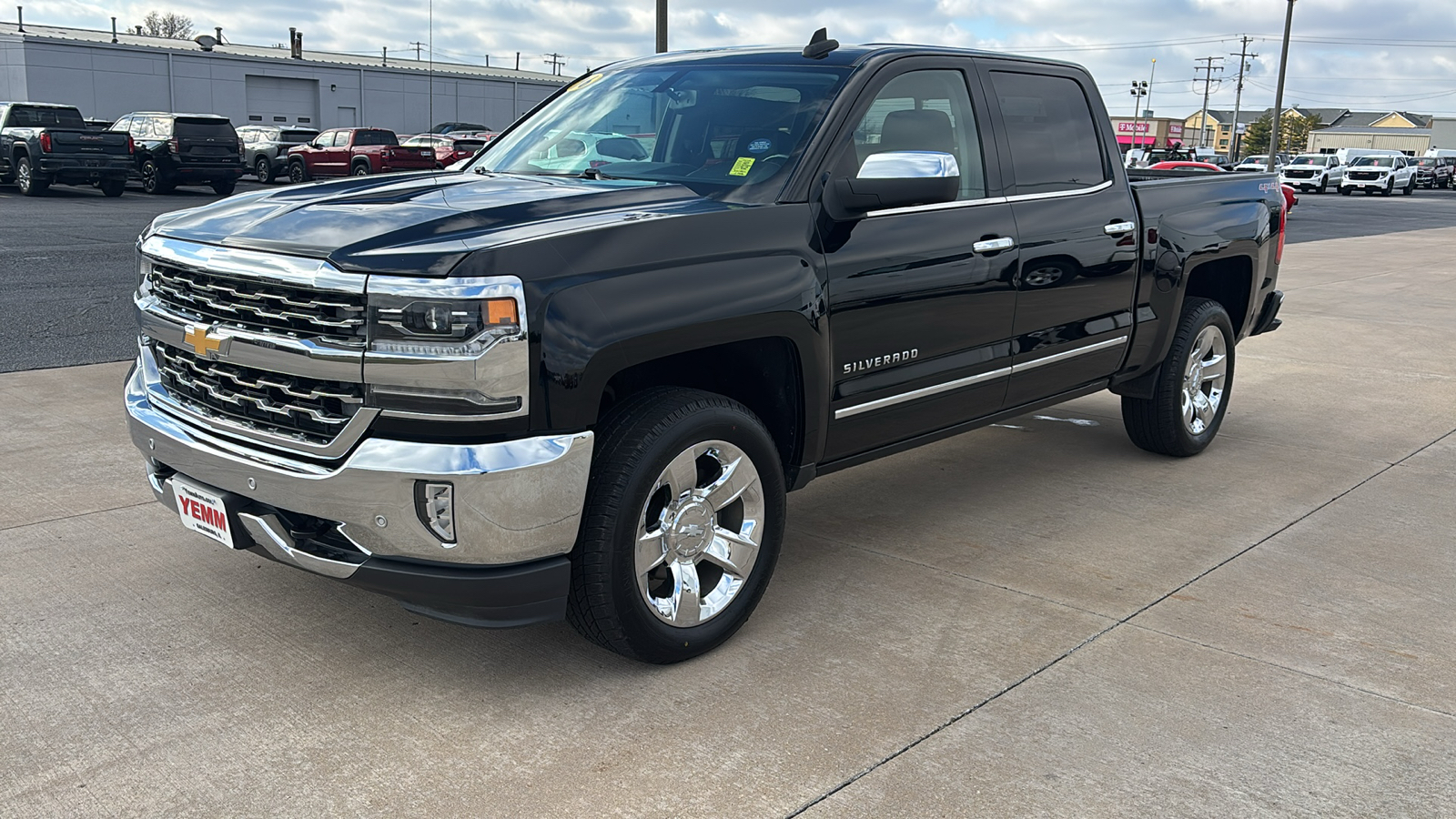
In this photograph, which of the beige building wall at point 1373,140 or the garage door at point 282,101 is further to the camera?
the beige building wall at point 1373,140

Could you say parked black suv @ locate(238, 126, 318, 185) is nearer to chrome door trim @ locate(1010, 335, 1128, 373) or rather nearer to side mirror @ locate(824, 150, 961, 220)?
chrome door trim @ locate(1010, 335, 1128, 373)

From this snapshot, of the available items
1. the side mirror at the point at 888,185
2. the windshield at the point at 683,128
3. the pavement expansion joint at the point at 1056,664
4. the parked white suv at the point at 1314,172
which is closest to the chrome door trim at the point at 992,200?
the side mirror at the point at 888,185

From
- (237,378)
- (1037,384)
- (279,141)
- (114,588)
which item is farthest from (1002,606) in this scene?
(279,141)

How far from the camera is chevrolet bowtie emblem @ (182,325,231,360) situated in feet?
11.3

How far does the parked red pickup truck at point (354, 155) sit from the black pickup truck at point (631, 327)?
25.0 meters

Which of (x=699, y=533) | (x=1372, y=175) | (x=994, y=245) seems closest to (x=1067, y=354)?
(x=994, y=245)

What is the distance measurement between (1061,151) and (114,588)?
13.2ft

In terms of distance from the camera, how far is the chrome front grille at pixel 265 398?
10.6ft

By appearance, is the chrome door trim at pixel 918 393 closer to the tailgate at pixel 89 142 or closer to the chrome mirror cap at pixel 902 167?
the chrome mirror cap at pixel 902 167

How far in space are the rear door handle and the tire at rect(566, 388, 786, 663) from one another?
1254 mm

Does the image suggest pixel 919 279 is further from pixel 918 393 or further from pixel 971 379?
pixel 971 379

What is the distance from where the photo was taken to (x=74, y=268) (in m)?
12.4

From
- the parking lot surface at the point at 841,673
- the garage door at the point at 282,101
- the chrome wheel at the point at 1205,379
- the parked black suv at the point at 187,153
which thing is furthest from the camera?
the garage door at the point at 282,101

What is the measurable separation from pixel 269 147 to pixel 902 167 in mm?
30306
